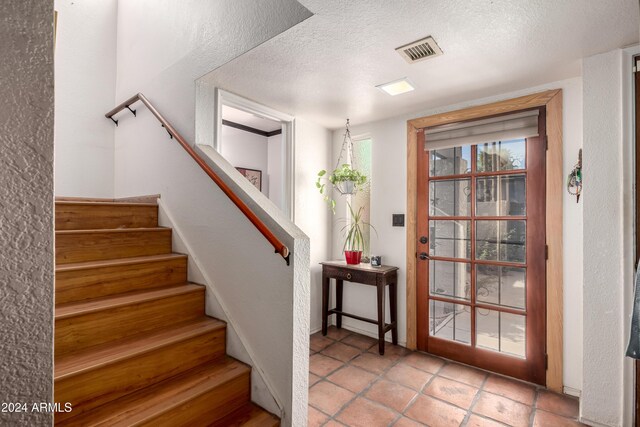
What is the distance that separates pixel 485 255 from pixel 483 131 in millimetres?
1014

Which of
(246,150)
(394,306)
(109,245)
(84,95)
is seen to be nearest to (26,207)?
(109,245)

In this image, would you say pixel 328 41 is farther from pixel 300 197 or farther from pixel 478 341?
pixel 478 341

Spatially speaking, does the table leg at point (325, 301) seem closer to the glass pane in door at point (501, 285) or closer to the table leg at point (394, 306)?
the table leg at point (394, 306)

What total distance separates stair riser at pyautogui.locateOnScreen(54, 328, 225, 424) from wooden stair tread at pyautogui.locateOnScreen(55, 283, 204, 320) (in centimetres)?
32

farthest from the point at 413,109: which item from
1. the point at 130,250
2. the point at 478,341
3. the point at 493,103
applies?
the point at 130,250

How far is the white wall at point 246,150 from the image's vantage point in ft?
15.2

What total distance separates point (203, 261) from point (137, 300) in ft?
1.61

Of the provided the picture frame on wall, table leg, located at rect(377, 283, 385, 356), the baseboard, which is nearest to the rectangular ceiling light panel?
table leg, located at rect(377, 283, 385, 356)

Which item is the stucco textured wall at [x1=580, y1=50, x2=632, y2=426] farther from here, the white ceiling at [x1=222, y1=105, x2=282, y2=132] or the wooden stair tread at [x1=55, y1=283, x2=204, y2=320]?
the white ceiling at [x1=222, y1=105, x2=282, y2=132]

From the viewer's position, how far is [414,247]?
2.93 m

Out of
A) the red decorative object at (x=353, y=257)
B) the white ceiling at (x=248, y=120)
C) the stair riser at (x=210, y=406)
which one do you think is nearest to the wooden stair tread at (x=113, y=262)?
the stair riser at (x=210, y=406)

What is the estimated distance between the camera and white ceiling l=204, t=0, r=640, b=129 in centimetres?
151

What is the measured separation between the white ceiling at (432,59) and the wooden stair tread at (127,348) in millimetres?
1673

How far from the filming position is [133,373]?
5.01 feet
